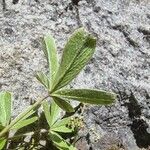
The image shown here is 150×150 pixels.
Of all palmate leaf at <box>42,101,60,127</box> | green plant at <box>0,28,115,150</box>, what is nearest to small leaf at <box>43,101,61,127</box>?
palmate leaf at <box>42,101,60,127</box>

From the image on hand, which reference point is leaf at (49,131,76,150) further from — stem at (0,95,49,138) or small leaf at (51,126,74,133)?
stem at (0,95,49,138)

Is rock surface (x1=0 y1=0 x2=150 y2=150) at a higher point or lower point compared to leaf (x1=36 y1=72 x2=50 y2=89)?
lower

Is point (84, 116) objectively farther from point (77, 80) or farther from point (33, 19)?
point (33, 19)

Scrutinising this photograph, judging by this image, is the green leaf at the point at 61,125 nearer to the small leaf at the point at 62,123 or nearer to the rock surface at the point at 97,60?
the small leaf at the point at 62,123

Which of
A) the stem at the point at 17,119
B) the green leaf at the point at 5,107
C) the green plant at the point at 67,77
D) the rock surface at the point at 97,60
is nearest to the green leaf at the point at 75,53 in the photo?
the green plant at the point at 67,77

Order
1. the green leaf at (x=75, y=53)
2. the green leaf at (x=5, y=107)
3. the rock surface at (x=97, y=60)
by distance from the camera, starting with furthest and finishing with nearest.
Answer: the rock surface at (x=97, y=60)
the green leaf at (x=5, y=107)
the green leaf at (x=75, y=53)

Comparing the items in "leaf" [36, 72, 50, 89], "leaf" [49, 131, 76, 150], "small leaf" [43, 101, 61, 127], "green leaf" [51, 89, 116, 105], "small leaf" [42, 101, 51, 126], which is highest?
"leaf" [36, 72, 50, 89]
